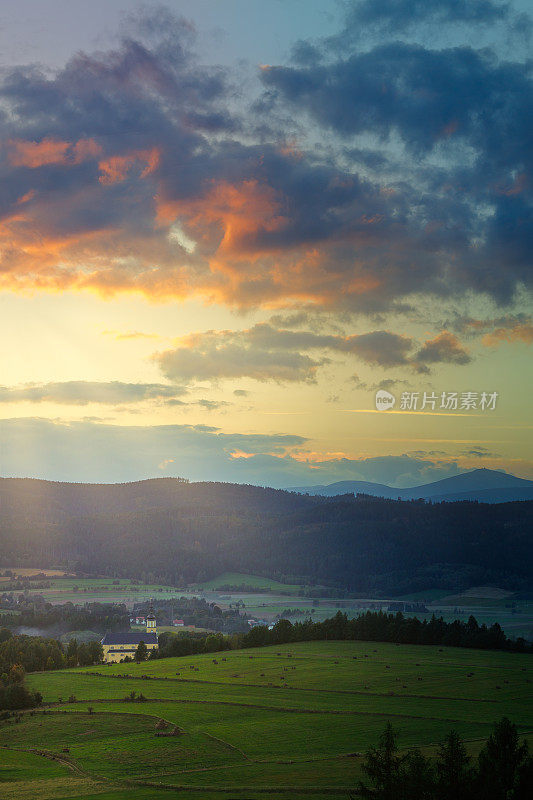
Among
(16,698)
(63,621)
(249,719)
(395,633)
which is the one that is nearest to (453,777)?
(249,719)

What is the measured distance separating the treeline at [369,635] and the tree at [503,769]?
265 ft

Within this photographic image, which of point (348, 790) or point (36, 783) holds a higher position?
point (348, 790)

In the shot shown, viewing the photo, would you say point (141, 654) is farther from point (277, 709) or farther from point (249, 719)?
point (249, 719)

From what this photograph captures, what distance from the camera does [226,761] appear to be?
6400 cm

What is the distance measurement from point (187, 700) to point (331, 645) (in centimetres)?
4369

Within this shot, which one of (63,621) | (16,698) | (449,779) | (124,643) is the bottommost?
(63,621)

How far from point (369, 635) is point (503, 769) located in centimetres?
8870

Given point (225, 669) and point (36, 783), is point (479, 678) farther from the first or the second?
point (36, 783)

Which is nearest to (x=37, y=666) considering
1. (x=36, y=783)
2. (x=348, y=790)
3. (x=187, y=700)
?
(x=187, y=700)

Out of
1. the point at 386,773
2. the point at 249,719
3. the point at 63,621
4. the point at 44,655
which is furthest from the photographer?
the point at 63,621

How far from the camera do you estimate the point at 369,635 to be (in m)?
131

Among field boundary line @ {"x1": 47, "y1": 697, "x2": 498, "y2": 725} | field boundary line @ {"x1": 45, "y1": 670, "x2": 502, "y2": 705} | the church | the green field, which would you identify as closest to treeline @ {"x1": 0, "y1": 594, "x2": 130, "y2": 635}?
the church

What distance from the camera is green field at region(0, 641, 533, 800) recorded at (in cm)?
5881

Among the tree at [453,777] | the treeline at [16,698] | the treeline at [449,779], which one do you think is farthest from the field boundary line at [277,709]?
the tree at [453,777]
